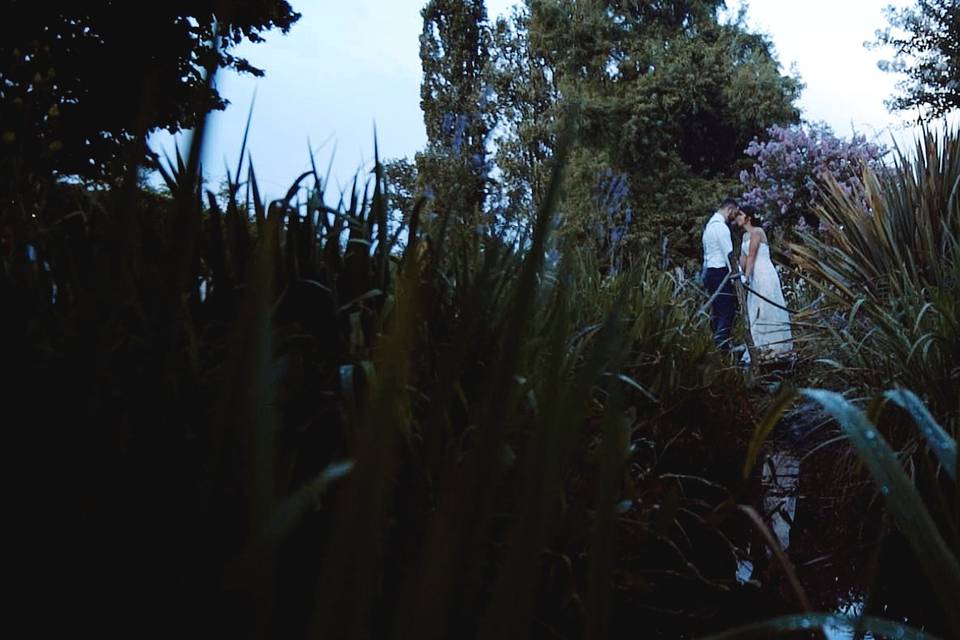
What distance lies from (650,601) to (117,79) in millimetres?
10877

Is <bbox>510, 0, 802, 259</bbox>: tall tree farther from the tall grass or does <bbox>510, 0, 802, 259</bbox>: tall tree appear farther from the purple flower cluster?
the tall grass

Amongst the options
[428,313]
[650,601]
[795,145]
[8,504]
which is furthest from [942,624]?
[795,145]

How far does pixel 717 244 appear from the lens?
816cm

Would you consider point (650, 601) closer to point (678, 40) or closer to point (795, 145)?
point (795, 145)

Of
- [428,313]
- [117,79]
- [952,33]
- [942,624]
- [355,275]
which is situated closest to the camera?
[428,313]

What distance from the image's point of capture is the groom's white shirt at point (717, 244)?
8.12m

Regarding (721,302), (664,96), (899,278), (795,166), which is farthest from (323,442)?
(664,96)

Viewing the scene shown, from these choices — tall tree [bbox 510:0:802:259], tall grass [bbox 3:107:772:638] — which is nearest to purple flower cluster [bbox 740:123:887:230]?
tall tree [bbox 510:0:802:259]

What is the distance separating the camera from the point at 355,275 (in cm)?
178

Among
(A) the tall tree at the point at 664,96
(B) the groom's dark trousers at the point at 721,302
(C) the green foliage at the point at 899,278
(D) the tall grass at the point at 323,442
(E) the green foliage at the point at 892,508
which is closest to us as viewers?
(D) the tall grass at the point at 323,442

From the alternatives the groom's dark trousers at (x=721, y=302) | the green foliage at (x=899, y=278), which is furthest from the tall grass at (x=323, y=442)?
the groom's dark trousers at (x=721, y=302)

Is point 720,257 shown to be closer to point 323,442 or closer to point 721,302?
point 721,302

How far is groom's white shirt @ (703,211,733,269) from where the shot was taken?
8.12m

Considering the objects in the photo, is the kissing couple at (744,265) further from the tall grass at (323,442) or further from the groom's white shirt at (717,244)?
the tall grass at (323,442)
